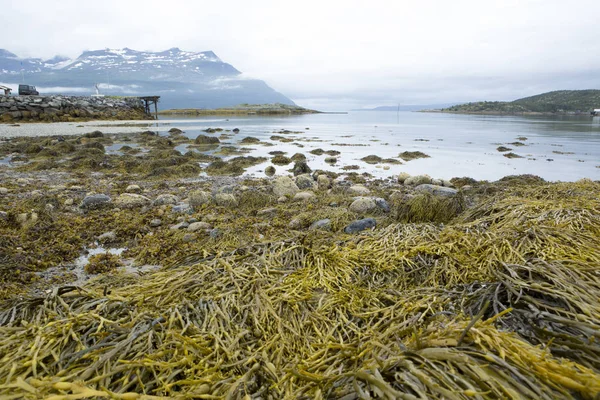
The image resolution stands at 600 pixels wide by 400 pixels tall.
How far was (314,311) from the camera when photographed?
69.4 inches

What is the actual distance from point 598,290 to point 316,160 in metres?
11.0

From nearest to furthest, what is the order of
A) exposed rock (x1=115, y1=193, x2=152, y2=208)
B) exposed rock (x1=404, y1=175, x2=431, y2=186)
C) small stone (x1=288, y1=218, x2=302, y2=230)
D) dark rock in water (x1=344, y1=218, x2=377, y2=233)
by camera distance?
1. dark rock in water (x1=344, y1=218, x2=377, y2=233)
2. small stone (x1=288, y1=218, x2=302, y2=230)
3. exposed rock (x1=115, y1=193, x2=152, y2=208)
4. exposed rock (x1=404, y1=175, x2=431, y2=186)

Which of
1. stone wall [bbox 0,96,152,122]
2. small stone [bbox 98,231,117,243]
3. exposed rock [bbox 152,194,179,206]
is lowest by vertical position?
small stone [bbox 98,231,117,243]

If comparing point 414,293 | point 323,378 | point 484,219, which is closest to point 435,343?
point 323,378

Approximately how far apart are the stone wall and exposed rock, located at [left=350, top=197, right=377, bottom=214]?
2688 cm

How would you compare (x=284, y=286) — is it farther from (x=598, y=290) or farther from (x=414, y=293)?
(x=598, y=290)

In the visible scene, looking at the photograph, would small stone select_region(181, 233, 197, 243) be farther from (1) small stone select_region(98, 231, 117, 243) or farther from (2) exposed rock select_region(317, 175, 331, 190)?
(2) exposed rock select_region(317, 175, 331, 190)

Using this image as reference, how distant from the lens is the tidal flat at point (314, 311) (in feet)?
3.34

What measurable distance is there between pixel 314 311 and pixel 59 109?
3083 centimetres

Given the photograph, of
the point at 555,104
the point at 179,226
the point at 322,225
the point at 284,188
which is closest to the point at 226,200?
the point at 179,226

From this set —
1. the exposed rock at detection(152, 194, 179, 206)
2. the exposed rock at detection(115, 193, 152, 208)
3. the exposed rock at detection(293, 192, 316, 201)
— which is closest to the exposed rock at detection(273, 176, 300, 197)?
the exposed rock at detection(293, 192, 316, 201)

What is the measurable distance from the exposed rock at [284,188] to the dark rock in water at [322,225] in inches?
81.5

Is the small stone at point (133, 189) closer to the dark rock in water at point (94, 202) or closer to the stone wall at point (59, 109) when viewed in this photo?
the dark rock in water at point (94, 202)

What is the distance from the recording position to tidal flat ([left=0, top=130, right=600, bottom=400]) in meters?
1.02
